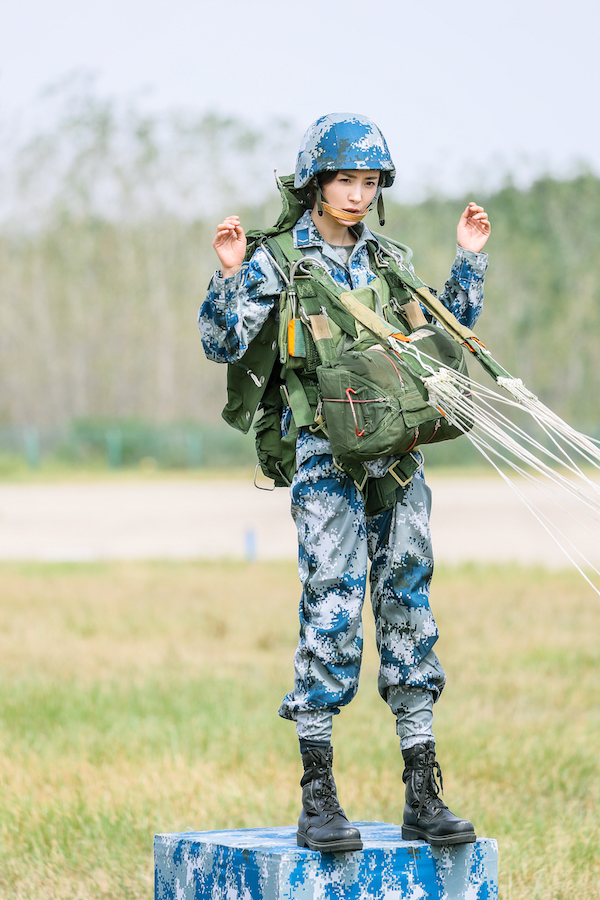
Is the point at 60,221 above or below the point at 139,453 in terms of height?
above

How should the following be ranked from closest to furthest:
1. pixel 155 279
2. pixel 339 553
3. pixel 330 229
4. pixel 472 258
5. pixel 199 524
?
pixel 339 553 → pixel 330 229 → pixel 472 258 → pixel 199 524 → pixel 155 279

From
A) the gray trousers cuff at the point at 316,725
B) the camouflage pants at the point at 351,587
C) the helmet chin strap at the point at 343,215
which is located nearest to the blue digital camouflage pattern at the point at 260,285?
the helmet chin strap at the point at 343,215

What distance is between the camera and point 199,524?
2452 centimetres

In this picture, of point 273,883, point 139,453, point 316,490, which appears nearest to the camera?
point 273,883

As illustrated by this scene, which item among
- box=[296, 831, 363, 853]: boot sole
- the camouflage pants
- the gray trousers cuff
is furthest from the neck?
box=[296, 831, 363, 853]: boot sole

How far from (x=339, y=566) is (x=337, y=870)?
0.90m

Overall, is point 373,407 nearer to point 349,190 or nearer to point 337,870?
point 349,190

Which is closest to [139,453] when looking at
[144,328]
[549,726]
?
[144,328]

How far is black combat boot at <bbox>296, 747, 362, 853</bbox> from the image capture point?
12.3 ft

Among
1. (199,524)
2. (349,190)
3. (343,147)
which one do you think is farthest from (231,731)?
(199,524)

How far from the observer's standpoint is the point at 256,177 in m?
47.6

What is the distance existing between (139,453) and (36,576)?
25938 mm

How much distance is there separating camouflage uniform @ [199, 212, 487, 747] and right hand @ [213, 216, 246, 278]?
1.3 inches

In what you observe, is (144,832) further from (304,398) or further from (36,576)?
(36,576)
